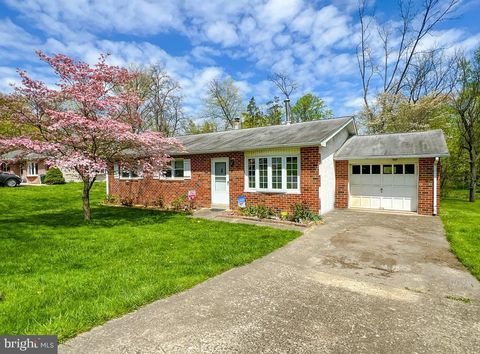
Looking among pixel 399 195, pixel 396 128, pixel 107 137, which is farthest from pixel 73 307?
pixel 396 128

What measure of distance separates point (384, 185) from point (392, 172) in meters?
0.64

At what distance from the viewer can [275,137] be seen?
12.2 meters

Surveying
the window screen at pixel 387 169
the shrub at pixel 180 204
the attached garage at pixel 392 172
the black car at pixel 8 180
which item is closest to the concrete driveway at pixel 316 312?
the attached garage at pixel 392 172

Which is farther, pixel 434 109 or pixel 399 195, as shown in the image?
pixel 434 109

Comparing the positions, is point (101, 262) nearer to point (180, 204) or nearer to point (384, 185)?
Answer: point (180, 204)

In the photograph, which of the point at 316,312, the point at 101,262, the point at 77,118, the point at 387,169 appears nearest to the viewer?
the point at 316,312

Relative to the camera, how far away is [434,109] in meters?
21.2

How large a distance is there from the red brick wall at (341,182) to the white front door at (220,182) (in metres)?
5.01

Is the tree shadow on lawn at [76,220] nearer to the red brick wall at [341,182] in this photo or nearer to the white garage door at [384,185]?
the red brick wall at [341,182]

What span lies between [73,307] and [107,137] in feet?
21.5

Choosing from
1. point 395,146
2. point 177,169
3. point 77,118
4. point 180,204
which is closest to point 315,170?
point 395,146

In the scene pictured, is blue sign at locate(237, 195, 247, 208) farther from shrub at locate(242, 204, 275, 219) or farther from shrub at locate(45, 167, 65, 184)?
shrub at locate(45, 167, 65, 184)

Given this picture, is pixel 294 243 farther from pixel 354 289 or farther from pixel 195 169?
pixel 195 169

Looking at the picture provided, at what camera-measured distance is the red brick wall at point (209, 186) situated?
1048cm
